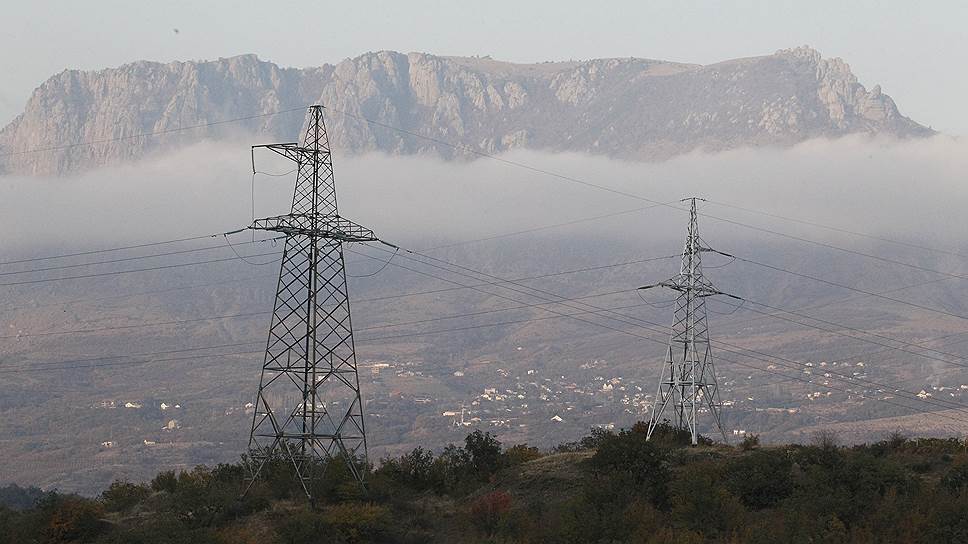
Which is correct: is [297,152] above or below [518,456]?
above

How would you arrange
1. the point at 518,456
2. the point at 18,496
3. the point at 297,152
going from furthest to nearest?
the point at 18,496 < the point at 518,456 < the point at 297,152

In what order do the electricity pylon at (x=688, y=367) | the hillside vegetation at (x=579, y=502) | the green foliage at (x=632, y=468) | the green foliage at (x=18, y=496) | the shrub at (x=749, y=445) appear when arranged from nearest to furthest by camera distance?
the hillside vegetation at (x=579, y=502)
the green foliage at (x=632, y=468)
the shrub at (x=749, y=445)
the electricity pylon at (x=688, y=367)
the green foliage at (x=18, y=496)

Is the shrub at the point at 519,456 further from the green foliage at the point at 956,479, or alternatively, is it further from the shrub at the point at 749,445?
the green foliage at the point at 956,479

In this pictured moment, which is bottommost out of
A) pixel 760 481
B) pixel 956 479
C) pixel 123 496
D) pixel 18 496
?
pixel 18 496

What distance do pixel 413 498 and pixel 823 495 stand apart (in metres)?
20.1

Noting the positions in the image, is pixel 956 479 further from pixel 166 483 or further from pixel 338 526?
pixel 166 483

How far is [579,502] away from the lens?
168 feet

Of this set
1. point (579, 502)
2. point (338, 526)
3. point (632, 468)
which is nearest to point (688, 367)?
point (632, 468)

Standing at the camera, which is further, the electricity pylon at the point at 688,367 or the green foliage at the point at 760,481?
the electricity pylon at the point at 688,367

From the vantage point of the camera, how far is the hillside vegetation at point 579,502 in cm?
4741

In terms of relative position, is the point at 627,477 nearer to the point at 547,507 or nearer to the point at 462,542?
the point at 547,507

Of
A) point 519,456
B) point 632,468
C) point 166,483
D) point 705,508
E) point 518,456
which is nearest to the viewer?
point 705,508

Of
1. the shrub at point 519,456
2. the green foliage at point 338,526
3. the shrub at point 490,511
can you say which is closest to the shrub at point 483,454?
the shrub at point 519,456

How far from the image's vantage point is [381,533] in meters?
53.0
